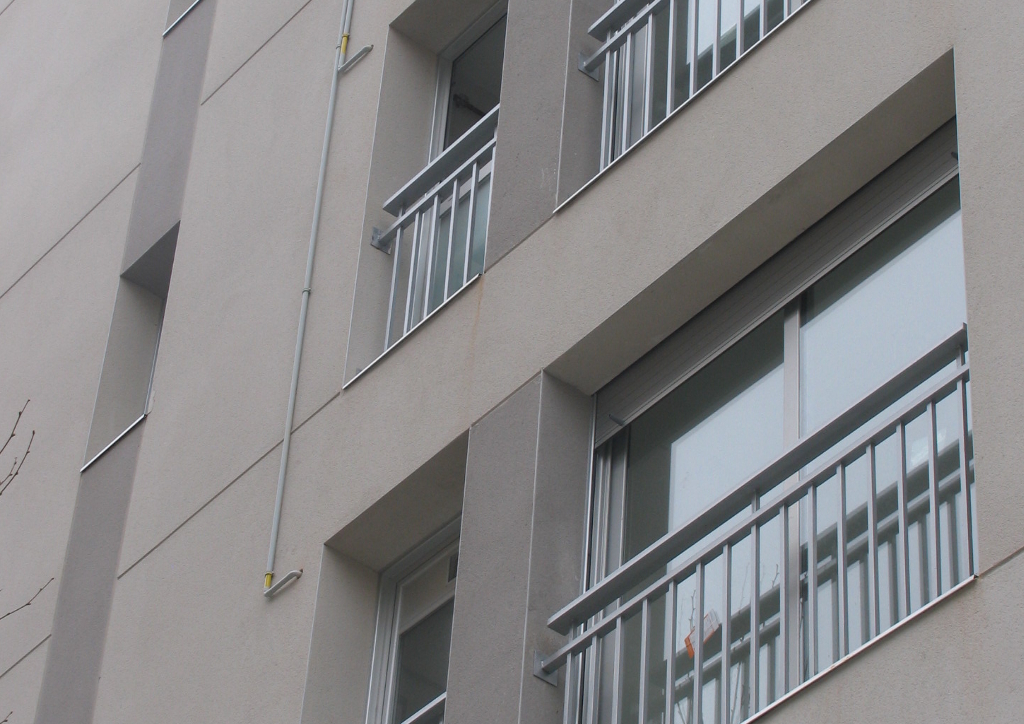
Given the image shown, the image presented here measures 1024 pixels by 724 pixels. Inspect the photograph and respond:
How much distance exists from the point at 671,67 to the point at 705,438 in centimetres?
212

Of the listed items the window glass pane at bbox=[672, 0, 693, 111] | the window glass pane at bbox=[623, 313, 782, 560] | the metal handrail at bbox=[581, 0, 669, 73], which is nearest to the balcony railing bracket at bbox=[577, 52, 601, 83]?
the metal handrail at bbox=[581, 0, 669, 73]

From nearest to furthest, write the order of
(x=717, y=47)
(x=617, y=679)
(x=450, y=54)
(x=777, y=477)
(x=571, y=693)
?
(x=777, y=477)
(x=617, y=679)
(x=571, y=693)
(x=717, y=47)
(x=450, y=54)

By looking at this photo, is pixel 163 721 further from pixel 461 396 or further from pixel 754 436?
pixel 754 436

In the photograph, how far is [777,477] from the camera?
7.29 m

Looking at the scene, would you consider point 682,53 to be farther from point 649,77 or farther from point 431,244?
point 431,244

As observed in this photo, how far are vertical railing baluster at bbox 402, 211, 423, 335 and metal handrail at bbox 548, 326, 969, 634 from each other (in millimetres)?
2763

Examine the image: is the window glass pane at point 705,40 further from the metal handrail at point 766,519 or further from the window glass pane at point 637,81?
the metal handrail at point 766,519

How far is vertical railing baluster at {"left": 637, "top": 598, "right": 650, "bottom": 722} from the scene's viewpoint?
7.36 metres

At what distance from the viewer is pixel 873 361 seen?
7535 millimetres

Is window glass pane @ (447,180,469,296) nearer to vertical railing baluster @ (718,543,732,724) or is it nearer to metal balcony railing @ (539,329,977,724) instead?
metal balcony railing @ (539,329,977,724)

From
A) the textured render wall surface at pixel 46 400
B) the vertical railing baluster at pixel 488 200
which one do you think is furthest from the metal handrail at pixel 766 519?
the textured render wall surface at pixel 46 400

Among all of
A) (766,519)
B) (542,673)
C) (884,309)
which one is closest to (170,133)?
(542,673)

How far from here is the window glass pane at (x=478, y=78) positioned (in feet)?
39.1

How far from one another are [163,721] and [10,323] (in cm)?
586
